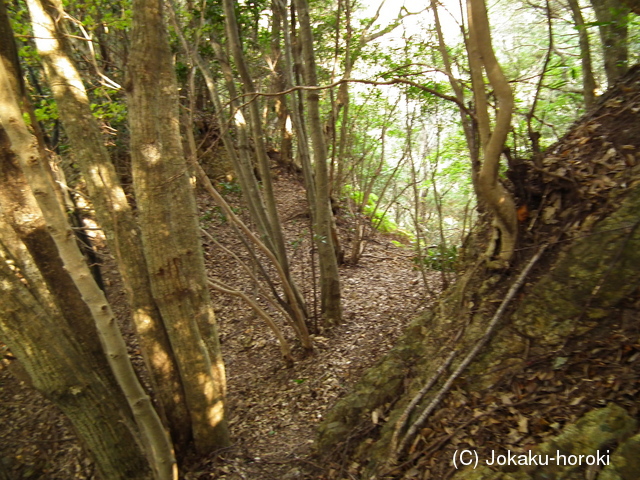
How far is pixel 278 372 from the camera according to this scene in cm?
607

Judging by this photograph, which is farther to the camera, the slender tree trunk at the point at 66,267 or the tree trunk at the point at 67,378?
the tree trunk at the point at 67,378

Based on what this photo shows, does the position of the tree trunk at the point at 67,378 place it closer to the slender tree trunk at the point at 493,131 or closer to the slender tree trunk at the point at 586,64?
the slender tree trunk at the point at 493,131

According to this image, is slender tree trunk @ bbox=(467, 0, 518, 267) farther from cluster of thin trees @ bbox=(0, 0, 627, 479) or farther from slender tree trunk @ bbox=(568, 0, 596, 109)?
slender tree trunk @ bbox=(568, 0, 596, 109)

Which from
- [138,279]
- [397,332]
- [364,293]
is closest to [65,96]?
[138,279]

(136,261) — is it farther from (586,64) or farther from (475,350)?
(586,64)

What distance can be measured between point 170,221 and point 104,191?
822 millimetres

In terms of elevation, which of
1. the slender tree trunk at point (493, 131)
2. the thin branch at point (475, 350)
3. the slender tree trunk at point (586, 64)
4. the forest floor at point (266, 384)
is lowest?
the forest floor at point (266, 384)

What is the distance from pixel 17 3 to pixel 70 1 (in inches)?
131

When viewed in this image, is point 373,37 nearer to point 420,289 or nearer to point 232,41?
point 232,41

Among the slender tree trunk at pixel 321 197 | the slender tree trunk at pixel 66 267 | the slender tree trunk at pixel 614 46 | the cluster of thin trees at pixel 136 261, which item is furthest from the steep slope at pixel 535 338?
the slender tree trunk at pixel 321 197

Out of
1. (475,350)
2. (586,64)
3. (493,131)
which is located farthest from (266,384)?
(586,64)

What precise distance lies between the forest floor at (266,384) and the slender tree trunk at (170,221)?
680mm

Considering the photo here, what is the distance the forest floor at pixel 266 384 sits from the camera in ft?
15.0

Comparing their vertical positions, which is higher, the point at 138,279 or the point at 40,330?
the point at 138,279
